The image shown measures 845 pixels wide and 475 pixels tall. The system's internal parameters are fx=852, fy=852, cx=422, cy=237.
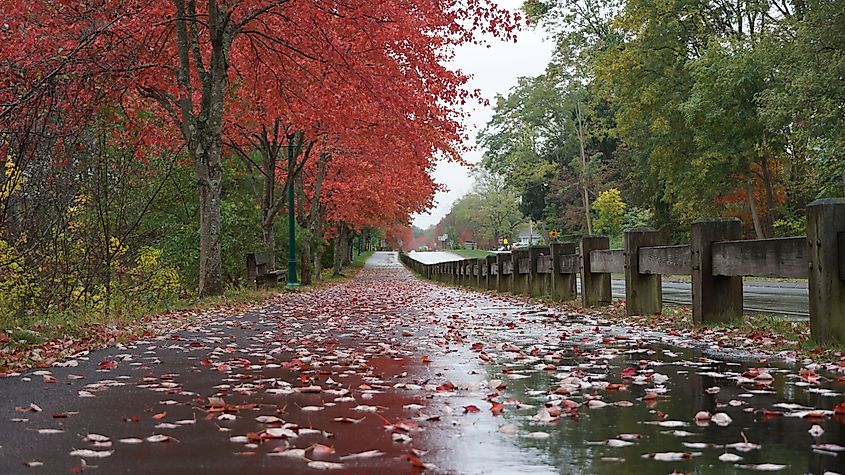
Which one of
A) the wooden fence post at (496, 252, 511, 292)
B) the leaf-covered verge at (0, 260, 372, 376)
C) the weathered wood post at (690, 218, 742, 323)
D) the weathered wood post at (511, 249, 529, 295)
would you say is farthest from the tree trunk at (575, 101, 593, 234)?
the weathered wood post at (690, 218, 742, 323)

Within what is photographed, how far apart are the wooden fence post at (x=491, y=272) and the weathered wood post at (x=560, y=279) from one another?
6.63 meters

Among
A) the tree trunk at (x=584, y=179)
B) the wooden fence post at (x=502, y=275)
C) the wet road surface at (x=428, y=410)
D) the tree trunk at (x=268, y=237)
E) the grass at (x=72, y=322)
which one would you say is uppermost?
the tree trunk at (x=584, y=179)

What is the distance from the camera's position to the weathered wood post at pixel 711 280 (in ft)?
26.9

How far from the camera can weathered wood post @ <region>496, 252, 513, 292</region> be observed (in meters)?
19.1

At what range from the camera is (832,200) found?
20.6 feet

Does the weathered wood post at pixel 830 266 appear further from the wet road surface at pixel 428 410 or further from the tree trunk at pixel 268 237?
the tree trunk at pixel 268 237

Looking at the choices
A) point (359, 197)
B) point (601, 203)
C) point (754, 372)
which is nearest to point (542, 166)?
point (601, 203)

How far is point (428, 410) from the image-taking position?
4457mm

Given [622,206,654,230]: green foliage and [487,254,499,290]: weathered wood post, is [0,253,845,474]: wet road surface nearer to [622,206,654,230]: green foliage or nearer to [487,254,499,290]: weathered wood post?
[487,254,499,290]: weathered wood post

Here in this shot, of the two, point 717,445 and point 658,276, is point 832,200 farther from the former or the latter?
point 658,276

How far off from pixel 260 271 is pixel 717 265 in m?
16.1

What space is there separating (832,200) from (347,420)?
416 cm

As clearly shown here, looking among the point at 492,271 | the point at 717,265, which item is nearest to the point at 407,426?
the point at 717,265

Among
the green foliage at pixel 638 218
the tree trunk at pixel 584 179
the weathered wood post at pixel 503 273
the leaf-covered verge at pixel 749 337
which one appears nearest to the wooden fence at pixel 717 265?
the leaf-covered verge at pixel 749 337
